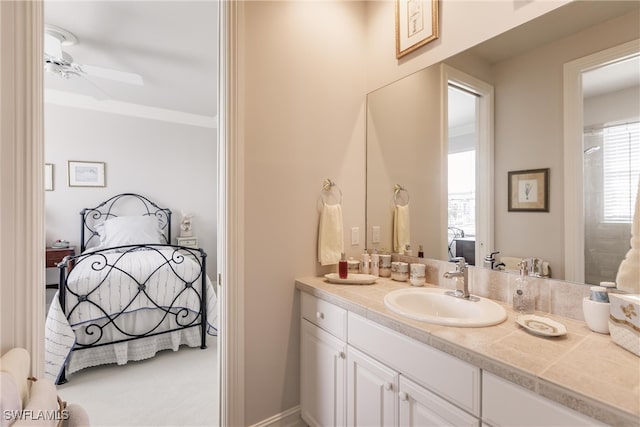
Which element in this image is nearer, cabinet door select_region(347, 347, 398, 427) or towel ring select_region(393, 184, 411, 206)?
cabinet door select_region(347, 347, 398, 427)

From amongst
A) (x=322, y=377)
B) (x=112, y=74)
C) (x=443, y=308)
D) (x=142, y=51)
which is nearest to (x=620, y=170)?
(x=443, y=308)

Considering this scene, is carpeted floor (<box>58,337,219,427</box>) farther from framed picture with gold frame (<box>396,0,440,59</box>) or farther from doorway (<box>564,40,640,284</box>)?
framed picture with gold frame (<box>396,0,440,59</box>)

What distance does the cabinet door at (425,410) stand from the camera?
99 centimetres

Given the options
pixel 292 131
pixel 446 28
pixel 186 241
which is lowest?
pixel 186 241

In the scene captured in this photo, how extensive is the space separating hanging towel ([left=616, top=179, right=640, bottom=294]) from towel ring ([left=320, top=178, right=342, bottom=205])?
133 centimetres

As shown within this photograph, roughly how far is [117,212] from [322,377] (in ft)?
14.1

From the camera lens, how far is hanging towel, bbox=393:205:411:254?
1890 millimetres

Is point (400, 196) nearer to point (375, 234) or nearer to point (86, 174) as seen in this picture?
point (375, 234)

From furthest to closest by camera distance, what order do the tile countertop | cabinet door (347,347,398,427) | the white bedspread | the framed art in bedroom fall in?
the framed art in bedroom
the white bedspread
cabinet door (347,347,398,427)
the tile countertop

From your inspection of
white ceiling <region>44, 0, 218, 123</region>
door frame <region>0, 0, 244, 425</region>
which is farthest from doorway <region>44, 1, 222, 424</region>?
door frame <region>0, 0, 244, 425</region>

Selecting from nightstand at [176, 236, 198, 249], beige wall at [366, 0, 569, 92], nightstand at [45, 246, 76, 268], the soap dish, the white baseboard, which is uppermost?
beige wall at [366, 0, 569, 92]

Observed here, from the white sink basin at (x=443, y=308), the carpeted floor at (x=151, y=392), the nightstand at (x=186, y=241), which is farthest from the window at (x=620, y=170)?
the nightstand at (x=186, y=241)

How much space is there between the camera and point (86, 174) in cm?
432

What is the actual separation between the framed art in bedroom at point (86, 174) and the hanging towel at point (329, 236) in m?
4.10
